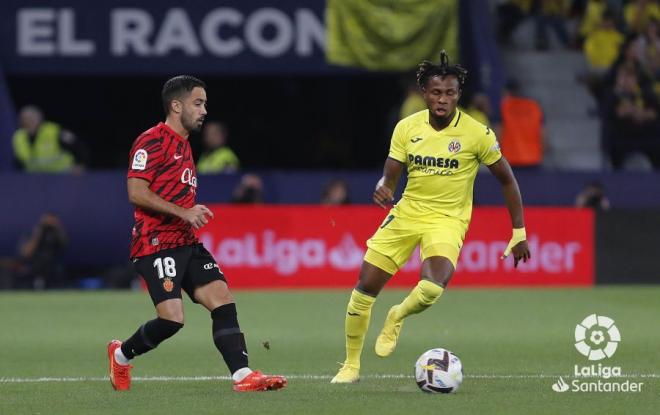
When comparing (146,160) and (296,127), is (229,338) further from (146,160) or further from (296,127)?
(296,127)

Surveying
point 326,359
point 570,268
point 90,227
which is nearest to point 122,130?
point 90,227

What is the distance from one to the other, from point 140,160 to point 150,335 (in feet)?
3.51

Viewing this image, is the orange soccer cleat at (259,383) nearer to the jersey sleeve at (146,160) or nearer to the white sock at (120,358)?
the white sock at (120,358)

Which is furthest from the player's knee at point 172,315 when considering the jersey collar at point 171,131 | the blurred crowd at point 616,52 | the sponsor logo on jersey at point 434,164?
the blurred crowd at point 616,52

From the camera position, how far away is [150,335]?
9531 mm

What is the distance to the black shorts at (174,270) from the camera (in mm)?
9438

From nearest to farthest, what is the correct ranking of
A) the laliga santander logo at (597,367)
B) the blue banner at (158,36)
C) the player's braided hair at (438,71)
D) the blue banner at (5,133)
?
the laliga santander logo at (597,367) → the player's braided hair at (438,71) → the blue banner at (5,133) → the blue banner at (158,36)

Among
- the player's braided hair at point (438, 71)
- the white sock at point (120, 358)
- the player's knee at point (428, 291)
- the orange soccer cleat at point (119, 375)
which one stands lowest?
the orange soccer cleat at point (119, 375)

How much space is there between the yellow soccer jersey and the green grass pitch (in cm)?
116

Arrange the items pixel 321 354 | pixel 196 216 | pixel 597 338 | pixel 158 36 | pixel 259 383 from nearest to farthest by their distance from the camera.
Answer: pixel 196 216 < pixel 259 383 < pixel 321 354 < pixel 597 338 < pixel 158 36

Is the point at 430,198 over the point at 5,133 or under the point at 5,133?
under

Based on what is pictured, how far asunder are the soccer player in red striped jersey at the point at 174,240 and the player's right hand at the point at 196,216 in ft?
0.10

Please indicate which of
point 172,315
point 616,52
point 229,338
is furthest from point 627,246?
point 172,315

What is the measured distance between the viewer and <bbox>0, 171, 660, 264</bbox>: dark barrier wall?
Result: 20.5 metres
